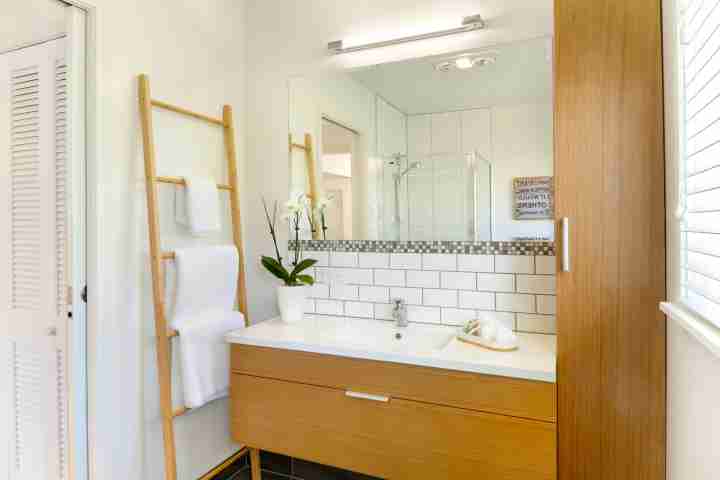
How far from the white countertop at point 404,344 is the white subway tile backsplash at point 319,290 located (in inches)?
5.0

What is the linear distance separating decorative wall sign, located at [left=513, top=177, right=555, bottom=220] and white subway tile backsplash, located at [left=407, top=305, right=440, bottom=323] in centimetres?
54

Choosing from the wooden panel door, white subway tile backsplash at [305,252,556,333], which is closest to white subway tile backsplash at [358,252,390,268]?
white subway tile backsplash at [305,252,556,333]

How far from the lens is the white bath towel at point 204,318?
1.80 metres

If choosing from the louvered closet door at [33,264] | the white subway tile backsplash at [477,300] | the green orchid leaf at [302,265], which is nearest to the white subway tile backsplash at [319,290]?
the green orchid leaf at [302,265]

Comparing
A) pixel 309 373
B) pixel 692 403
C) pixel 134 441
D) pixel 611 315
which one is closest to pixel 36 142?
pixel 134 441

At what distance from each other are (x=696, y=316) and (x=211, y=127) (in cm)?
203

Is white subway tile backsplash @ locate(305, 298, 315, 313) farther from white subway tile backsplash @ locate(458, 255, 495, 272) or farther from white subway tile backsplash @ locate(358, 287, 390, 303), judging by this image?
white subway tile backsplash @ locate(458, 255, 495, 272)

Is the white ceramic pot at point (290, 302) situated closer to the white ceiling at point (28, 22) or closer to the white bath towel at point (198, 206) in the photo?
the white bath towel at point (198, 206)

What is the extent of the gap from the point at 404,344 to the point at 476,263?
49cm

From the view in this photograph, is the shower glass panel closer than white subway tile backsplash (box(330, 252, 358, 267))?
Yes

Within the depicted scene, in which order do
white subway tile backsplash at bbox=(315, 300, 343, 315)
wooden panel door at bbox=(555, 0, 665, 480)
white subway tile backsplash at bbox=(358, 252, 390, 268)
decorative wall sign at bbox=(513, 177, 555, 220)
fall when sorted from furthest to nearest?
white subway tile backsplash at bbox=(315, 300, 343, 315), white subway tile backsplash at bbox=(358, 252, 390, 268), decorative wall sign at bbox=(513, 177, 555, 220), wooden panel door at bbox=(555, 0, 665, 480)

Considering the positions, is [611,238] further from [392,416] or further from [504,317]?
[392,416]

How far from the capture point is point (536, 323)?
1772 millimetres

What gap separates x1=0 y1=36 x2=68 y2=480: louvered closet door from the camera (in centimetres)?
179
